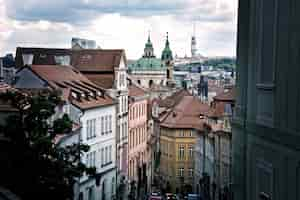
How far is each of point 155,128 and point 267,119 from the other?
76.7m

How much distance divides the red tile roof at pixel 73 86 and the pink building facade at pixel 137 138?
31.8 feet

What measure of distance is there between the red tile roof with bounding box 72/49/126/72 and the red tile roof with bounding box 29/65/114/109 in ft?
9.19

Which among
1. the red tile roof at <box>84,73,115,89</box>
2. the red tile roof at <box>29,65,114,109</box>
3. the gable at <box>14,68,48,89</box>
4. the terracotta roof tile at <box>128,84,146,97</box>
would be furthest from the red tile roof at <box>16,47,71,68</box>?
the gable at <box>14,68,48,89</box>

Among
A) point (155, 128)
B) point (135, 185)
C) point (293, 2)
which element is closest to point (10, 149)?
point (293, 2)

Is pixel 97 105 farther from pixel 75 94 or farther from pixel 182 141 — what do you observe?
pixel 182 141

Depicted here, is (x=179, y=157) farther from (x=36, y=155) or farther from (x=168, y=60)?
(x=168, y=60)

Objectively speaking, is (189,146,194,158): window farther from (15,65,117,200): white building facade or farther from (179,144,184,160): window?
(15,65,117,200): white building facade

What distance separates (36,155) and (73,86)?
19.6 meters

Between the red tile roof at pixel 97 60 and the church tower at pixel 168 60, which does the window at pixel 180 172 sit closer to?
the red tile roof at pixel 97 60

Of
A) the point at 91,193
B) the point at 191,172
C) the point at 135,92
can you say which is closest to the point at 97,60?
the point at 135,92

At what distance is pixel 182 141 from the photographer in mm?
71000

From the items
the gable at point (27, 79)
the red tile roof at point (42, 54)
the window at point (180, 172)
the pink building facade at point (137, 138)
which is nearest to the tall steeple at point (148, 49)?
the window at point (180, 172)

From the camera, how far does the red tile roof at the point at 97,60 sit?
44750 millimetres

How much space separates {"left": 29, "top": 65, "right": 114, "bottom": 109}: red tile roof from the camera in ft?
114
